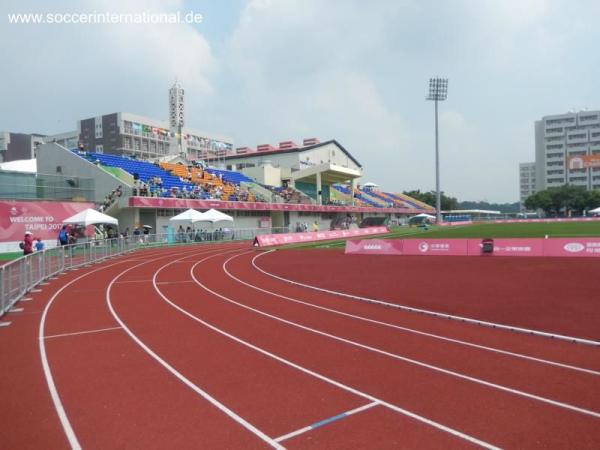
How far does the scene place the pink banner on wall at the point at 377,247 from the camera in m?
24.4

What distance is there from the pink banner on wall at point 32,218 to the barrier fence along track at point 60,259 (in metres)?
5.43

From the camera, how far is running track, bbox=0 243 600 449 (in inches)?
171

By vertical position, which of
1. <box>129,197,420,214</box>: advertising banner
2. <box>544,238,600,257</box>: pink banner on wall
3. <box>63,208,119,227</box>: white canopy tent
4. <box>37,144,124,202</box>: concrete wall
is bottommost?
<box>544,238,600,257</box>: pink banner on wall

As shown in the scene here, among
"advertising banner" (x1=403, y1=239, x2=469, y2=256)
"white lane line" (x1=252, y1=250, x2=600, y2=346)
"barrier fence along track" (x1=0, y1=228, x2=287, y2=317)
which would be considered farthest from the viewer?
"advertising banner" (x1=403, y1=239, x2=469, y2=256)

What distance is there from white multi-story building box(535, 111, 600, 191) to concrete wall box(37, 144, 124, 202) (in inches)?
5065

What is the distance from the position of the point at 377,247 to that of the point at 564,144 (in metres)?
133

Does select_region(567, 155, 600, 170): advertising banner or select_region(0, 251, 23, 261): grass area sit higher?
select_region(567, 155, 600, 170): advertising banner

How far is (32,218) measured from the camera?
27.1 metres

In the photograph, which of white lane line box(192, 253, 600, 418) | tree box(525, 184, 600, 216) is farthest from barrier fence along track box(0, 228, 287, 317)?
tree box(525, 184, 600, 216)

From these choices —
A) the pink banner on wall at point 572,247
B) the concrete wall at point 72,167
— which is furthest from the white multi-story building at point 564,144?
the concrete wall at point 72,167

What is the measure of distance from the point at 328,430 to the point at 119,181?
109 ft

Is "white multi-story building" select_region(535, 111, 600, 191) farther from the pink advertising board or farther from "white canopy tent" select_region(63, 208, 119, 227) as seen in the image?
"white canopy tent" select_region(63, 208, 119, 227)

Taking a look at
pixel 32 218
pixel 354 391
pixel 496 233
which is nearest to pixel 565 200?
pixel 496 233

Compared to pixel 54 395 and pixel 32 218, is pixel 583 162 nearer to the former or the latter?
pixel 32 218
